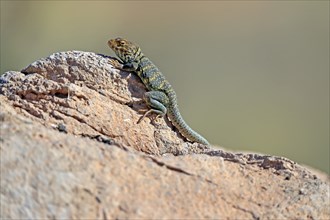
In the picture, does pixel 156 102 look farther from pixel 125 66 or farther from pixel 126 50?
pixel 126 50

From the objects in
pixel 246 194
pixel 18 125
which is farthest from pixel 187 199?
pixel 18 125

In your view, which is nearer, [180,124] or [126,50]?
[180,124]

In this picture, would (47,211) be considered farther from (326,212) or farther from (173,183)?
(326,212)

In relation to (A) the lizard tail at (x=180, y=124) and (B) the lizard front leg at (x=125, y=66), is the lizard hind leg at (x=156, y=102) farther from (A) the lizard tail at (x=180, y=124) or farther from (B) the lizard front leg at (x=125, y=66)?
(B) the lizard front leg at (x=125, y=66)

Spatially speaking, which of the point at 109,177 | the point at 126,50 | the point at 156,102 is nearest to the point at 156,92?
the point at 156,102

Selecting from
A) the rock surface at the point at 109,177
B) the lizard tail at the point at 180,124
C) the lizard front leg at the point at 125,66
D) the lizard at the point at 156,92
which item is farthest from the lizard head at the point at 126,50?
the rock surface at the point at 109,177

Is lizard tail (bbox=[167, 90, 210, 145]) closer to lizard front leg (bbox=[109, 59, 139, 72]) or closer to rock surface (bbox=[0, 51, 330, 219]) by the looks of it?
lizard front leg (bbox=[109, 59, 139, 72])
